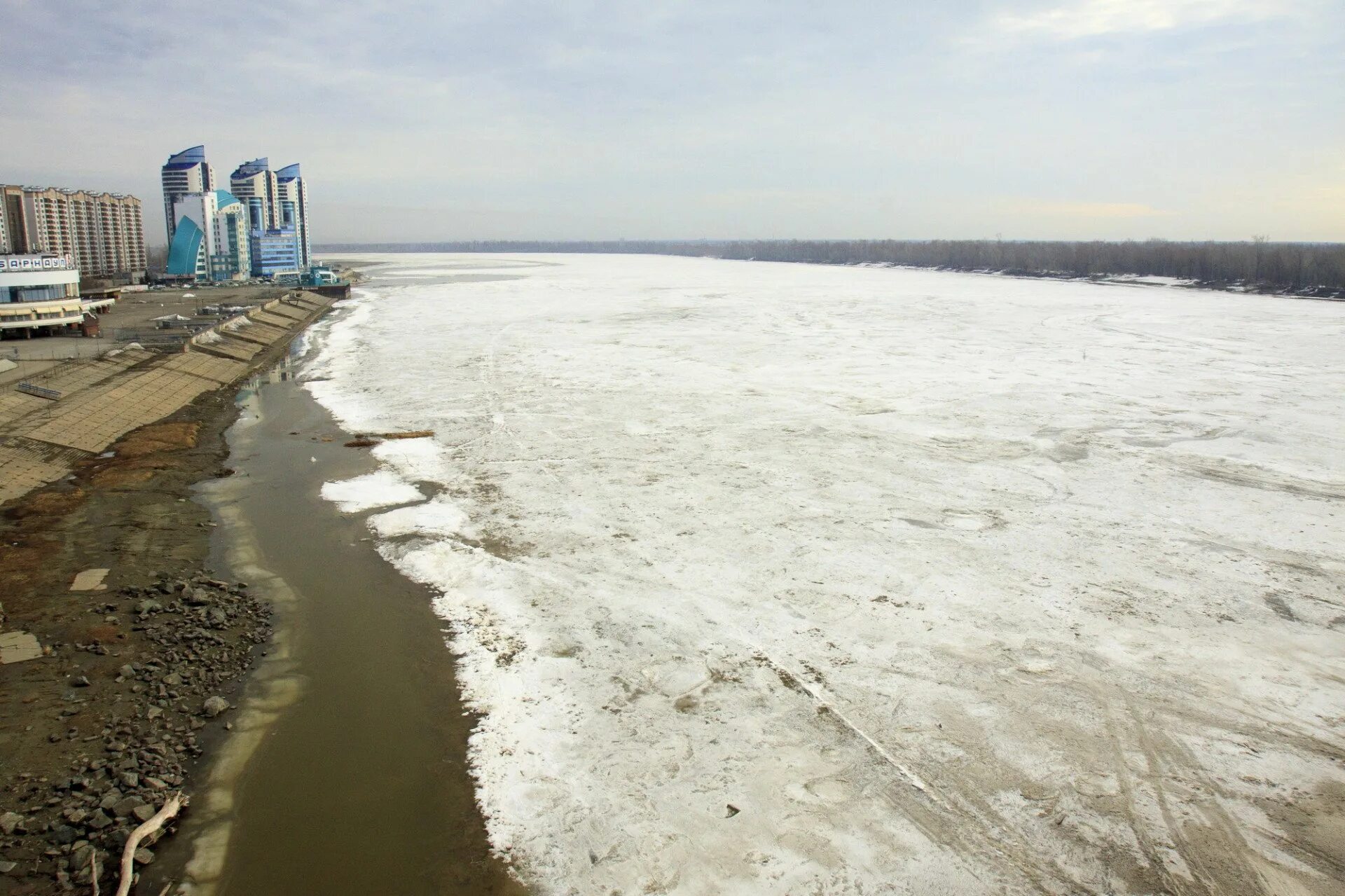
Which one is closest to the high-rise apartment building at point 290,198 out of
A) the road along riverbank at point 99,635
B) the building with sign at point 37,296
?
the building with sign at point 37,296

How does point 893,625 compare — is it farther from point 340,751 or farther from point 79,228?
point 79,228

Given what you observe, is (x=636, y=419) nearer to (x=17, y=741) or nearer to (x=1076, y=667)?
(x=1076, y=667)

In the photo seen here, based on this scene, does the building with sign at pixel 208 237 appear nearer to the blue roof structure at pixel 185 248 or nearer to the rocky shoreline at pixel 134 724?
the blue roof structure at pixel 185 248

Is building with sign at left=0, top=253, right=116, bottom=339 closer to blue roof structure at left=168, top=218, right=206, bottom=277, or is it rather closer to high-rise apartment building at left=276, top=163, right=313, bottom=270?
blue roof structure at left=168, top=218, right=206, bottom=277

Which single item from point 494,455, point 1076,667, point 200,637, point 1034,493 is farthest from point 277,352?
point 1076,667

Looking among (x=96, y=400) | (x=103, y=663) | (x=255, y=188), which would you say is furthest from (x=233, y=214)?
(x=103, y=663)
